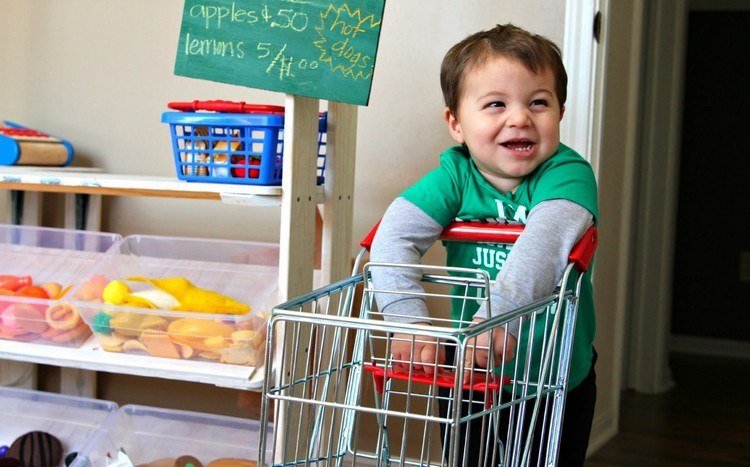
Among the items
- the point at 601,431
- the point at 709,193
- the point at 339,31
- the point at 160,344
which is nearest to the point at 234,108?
the point at 339,31

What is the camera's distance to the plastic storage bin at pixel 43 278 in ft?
6.94

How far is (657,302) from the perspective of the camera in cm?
397

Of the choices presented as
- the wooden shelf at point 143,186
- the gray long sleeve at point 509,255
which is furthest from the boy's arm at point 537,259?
the wooden shelf at point 143,186

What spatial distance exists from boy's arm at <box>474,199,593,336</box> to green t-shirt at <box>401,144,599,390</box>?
9 centimetres

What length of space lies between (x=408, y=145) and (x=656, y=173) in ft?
5.53

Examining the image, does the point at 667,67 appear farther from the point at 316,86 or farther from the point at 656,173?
the point at 316,86

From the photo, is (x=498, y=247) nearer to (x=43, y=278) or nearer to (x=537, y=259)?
(x=537, y=259)

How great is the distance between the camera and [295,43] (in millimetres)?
1907

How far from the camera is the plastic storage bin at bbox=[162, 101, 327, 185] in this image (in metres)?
1.98

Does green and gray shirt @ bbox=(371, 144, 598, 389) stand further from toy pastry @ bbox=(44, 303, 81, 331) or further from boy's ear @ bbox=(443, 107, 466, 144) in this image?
toy pastry @ bbox=(44, 303, 81, 331)

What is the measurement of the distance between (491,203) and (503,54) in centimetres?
26

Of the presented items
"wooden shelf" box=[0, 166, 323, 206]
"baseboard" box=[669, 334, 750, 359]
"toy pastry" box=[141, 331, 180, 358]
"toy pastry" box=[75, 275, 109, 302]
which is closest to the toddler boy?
"wooden shelf" box=[0, 166, 323, 206]

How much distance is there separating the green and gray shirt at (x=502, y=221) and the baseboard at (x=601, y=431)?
129 cm

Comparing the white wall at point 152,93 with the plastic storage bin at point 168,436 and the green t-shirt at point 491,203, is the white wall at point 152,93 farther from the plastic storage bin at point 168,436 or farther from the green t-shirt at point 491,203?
the green t-shirt at point 491,203
